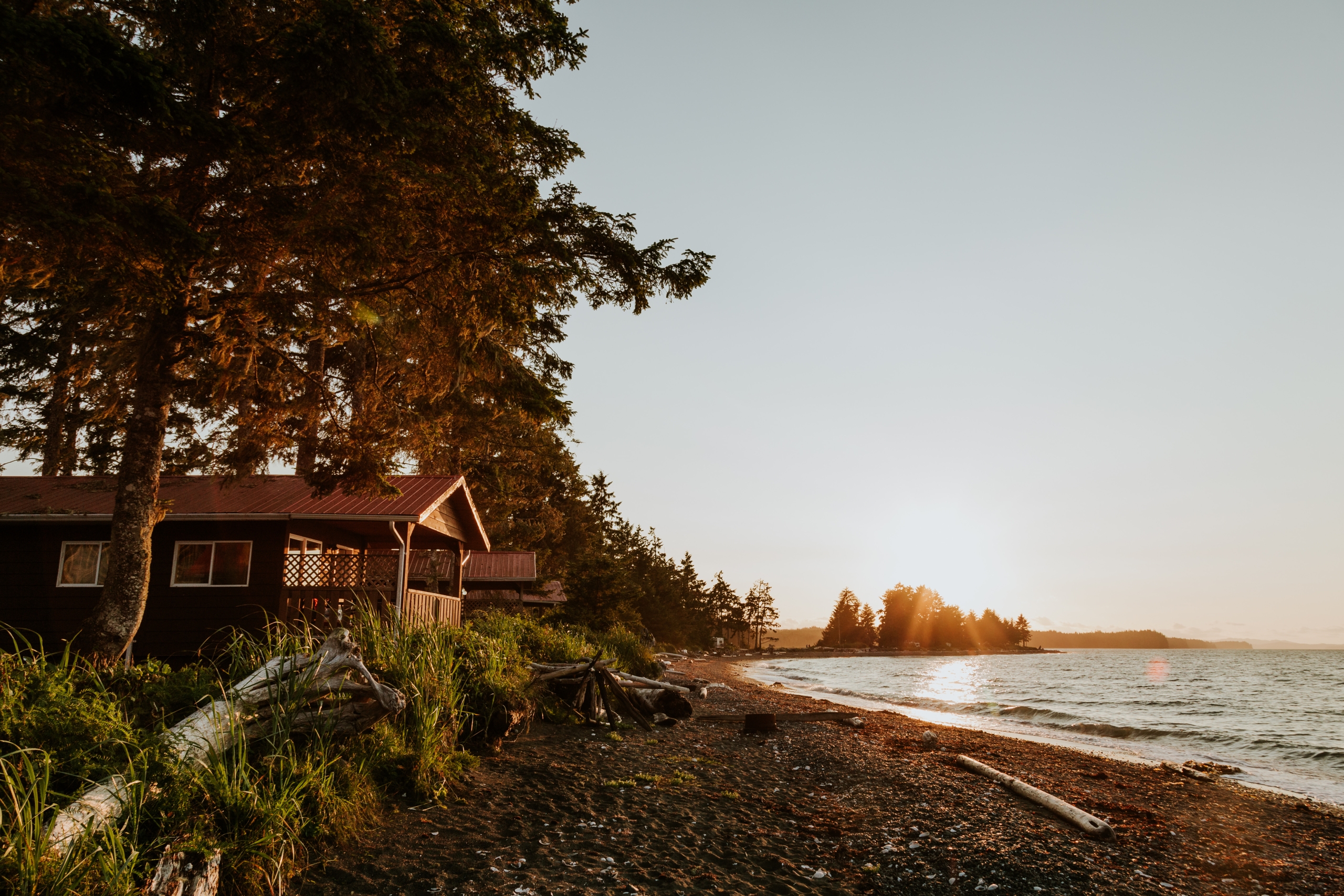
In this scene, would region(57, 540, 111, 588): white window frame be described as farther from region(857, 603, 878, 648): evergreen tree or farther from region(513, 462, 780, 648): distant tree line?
region(857, 603, 878, 648): evergreen tree

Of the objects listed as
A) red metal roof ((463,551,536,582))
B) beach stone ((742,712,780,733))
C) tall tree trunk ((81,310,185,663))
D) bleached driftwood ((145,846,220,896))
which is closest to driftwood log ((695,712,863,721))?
beach stone ((742,712,780,733))

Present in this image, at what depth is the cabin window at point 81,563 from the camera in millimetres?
17906

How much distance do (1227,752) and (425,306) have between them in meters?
20.5

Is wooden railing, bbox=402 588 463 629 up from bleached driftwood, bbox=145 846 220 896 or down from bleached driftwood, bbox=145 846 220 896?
up

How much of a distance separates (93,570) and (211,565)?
282cm

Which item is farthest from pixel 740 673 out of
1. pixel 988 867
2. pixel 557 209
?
pixel 988 867

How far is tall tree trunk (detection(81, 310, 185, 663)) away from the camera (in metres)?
10.6

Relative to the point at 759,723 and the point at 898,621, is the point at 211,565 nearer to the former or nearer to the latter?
the point at 759,723

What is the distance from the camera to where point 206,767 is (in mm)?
5082

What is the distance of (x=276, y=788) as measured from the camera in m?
5.40

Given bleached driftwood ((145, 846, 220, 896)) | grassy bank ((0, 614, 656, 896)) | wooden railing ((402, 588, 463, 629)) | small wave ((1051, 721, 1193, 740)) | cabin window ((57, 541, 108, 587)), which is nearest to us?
grassy bank ((0, 614, 656, 896))

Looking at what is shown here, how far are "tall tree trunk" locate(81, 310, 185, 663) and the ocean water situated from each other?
18.4 meters

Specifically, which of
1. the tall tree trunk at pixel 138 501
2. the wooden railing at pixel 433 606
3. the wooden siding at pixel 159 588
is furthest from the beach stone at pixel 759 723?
the wooden siding at pixel 159 588

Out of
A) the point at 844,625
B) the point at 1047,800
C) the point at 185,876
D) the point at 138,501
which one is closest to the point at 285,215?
the point at 138,501
